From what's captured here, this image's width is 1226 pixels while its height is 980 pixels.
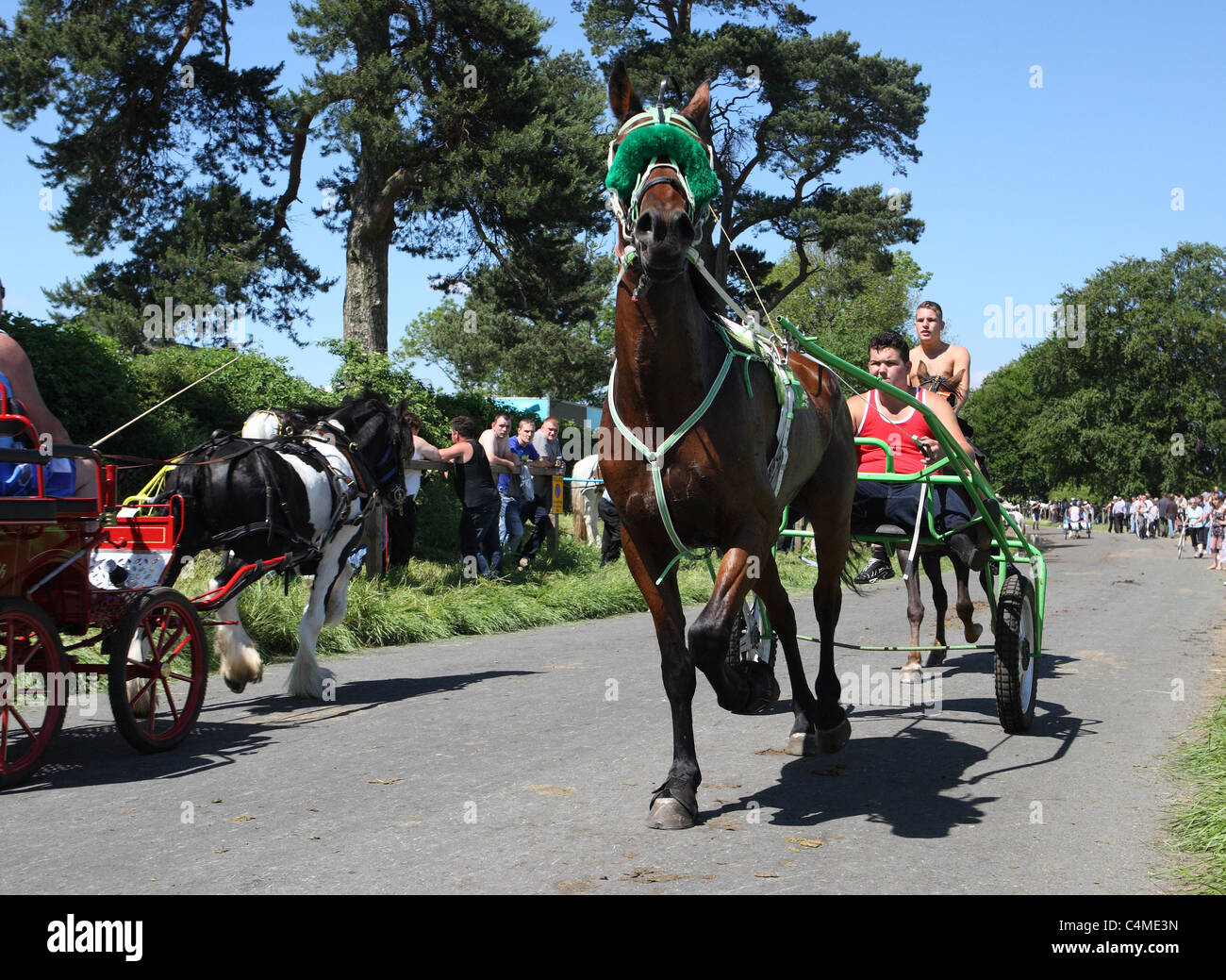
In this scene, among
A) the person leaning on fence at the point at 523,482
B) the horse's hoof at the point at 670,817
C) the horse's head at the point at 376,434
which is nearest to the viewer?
the horse's hoof at the point at 670,817

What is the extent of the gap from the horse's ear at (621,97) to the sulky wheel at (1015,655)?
3721 mm

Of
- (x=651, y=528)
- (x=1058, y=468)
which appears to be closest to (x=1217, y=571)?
(x=651, y=528)

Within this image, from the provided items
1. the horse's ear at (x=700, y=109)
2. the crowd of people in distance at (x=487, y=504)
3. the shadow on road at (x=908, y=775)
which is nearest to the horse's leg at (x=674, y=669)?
the shadow on road at (x=908, y=775)

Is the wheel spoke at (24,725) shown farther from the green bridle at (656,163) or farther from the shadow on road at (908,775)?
the green bridle at (656,163)

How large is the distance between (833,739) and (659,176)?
3356mm

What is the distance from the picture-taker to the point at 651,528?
4.95 meters

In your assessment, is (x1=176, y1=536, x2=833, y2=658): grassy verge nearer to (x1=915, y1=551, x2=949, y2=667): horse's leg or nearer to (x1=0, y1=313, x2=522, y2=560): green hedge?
(x1=0, y1=313, x2=522, y2=560): green hedge

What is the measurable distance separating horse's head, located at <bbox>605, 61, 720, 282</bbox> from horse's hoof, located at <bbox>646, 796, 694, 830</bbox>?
A: 225 centimetres

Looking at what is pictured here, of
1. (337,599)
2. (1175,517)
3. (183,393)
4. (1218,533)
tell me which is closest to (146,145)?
(183,393)

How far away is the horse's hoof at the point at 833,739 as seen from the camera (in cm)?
620

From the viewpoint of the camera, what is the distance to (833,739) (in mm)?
6207

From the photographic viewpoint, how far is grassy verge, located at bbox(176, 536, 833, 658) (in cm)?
1012

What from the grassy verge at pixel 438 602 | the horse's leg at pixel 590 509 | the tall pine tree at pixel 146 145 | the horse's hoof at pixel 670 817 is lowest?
the horse's hoof at pixel 670 817

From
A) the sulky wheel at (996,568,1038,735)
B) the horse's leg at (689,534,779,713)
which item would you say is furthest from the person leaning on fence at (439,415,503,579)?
the horse's leg at (689,534,779,713)
